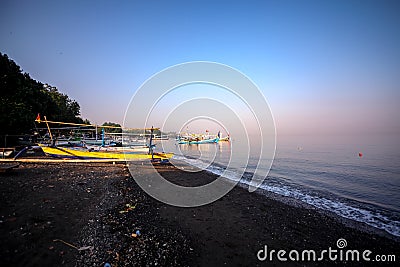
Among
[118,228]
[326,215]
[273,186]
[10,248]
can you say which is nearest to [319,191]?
[273,186]

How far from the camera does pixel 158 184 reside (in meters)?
9.61

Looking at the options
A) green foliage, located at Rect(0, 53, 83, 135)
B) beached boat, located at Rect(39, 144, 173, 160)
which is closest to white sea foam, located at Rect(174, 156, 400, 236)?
beached boat, located at Rect(39, 144, 173, 160)

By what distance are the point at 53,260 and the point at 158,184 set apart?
20.9 ft

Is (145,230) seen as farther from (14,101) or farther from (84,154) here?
(14,101)

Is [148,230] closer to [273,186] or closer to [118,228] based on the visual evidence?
[118,228]

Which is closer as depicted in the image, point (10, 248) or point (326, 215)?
point (10, 248)
